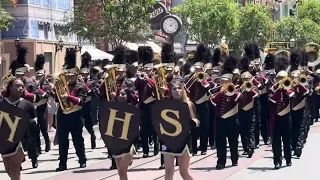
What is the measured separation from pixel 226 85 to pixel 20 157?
4731 mm

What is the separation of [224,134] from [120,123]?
3872 millimetres

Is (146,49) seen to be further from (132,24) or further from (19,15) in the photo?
(19,15)

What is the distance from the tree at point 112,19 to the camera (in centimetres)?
2831

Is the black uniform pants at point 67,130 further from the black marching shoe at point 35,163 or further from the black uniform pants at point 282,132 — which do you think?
the black uniform pants at point 282,132

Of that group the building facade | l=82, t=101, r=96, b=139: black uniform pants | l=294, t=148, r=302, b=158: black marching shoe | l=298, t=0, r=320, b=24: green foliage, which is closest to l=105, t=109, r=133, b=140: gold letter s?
l=294, t=148, r=302, b=158: black marching shoe

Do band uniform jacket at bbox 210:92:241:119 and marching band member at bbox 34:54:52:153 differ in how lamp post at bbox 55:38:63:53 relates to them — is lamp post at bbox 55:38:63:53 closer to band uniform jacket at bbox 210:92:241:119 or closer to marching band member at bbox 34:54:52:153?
marching band member at bbox 34:54:52:153

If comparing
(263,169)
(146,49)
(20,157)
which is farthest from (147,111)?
(20,157)

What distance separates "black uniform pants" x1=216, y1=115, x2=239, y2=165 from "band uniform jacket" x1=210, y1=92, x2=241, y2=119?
89mm

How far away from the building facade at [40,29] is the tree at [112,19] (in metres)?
3.16

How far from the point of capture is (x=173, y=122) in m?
9.09

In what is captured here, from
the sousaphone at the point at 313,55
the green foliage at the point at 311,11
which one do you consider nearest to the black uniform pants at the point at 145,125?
the sousaphone at the point at 313,55

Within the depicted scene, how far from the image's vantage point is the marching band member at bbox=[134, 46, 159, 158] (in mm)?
13680

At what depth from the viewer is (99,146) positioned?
1633cm

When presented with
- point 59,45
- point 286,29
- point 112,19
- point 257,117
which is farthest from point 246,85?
point 286,29
